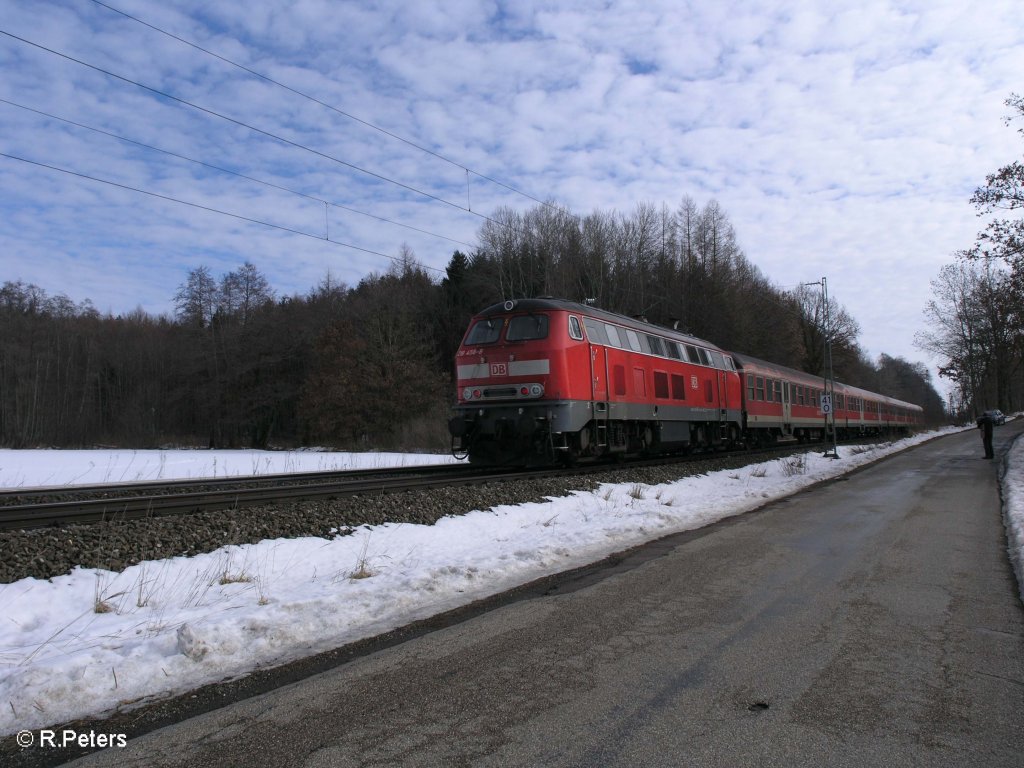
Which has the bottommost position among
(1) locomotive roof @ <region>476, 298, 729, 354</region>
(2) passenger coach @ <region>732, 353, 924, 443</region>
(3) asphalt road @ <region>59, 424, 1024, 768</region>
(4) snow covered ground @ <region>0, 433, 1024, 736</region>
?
(3) asphalt road @ <region>59, 424, 1024, 768</region>

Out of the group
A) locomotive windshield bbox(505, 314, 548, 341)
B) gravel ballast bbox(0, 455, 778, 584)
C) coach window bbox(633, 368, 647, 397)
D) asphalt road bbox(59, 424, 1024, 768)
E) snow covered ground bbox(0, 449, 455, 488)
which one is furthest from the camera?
snow covered ground bbox(0, 449, 455, 488)

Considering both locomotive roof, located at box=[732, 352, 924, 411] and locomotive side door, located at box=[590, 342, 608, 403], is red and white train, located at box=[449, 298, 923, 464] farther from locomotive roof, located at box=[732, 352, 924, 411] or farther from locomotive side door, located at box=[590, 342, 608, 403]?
locomotive roof, located at box=[732, 352, 924, 411]

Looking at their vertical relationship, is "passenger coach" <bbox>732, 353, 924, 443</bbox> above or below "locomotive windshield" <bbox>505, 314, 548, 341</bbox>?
below

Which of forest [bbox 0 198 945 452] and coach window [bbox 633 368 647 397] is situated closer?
coach window [bbox 633 368 647 397]

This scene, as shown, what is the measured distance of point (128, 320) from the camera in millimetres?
72812

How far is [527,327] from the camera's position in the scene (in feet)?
45.1

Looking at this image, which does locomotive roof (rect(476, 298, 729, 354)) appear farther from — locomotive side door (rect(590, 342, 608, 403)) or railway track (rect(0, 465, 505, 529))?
railway track (rect(0, 465, 505, 529))

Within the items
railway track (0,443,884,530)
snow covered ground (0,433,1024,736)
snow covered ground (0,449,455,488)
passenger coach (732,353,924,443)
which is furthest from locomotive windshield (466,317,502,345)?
passenger coach (732,353,924,443)

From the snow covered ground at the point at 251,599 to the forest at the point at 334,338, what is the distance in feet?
97.9

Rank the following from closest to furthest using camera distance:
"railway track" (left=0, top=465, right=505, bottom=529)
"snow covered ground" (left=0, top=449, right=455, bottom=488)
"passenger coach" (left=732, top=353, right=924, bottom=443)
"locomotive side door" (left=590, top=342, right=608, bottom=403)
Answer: "railway track" (left=0, top=465, right=505, bottom=529) < "locomotive side door" (left=590, top=342, right=608, bottom=403) < "snow covered ground" (left=0, top=449, right=455, bottom=488) < "passenger coach" (left=732, top=353, right=924, bottom=443)

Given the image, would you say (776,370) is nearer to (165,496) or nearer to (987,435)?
(987,435)

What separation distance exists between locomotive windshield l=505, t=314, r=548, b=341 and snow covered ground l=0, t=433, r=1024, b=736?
4699 mm

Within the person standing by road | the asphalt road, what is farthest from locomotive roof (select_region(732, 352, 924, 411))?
the asphalt road

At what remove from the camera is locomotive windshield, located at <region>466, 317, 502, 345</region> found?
46.6ft
